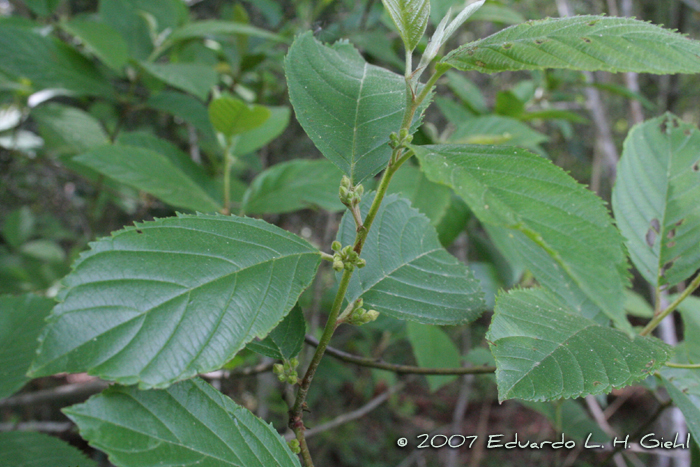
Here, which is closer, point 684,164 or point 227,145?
point 684,164

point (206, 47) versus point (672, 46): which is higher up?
point (672, 46)

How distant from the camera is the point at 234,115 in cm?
116

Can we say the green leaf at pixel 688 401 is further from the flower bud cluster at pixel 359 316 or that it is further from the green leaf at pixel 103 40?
the green leaf at pixel 103 40

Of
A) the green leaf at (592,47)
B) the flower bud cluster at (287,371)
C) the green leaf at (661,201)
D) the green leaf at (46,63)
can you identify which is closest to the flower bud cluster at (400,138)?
the green leaf at (592,47)

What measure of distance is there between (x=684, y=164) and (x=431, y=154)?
69cm

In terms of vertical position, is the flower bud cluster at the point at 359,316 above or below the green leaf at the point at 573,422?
above

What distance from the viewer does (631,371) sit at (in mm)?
579

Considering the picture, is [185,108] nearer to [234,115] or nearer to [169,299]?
[234,115]

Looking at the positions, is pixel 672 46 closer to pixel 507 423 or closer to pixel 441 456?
pixel 441 456

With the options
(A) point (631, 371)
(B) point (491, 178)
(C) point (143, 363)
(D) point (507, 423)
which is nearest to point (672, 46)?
(B) point (491, 178)

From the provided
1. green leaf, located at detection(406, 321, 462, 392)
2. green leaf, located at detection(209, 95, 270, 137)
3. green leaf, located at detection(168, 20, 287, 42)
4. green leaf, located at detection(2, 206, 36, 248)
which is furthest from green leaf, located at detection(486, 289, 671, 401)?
green leaf, located at detection(2, 206, 36, 248)

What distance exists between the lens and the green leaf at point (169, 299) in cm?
45

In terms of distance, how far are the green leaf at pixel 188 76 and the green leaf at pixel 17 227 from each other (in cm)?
178

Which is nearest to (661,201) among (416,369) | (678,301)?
(678,301)
